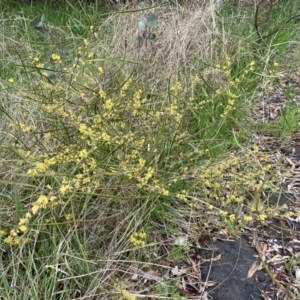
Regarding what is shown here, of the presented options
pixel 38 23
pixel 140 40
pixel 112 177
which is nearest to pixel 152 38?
pixel 140 40

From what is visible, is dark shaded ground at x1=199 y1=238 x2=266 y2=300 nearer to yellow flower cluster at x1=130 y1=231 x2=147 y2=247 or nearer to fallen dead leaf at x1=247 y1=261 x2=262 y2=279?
fallen dead leaf at x1=247 y1=261 x2=262 y2=279

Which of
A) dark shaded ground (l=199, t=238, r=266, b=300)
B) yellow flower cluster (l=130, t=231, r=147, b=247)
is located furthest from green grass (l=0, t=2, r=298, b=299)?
dark shaded ground (l=199, t=238, r=266, b=300)

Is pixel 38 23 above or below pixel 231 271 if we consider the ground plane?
above

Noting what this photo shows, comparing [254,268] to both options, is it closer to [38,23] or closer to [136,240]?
[136,240]

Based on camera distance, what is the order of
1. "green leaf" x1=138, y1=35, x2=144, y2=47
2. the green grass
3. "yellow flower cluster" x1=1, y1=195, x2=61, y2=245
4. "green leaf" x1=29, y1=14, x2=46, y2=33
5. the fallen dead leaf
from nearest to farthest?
"yellow flower cluster" x1=1, y1=195, x2=61, y2=245 < the green grass < the fallen dead leaf < "green leaf" x1=29, y1=14, x2=46, y2=33 < "green leaf" x1=138, y1=35, x2=144, y2=47

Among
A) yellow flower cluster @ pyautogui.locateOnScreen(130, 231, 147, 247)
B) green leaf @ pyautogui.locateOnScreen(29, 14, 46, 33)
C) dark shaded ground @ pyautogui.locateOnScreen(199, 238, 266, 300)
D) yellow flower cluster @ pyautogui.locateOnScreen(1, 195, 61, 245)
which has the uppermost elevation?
green leaf @ pyautogui.locateOnScreen(29, 14, 46, 33)

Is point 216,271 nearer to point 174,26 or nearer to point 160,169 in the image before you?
point 160,169

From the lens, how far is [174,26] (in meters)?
3.09

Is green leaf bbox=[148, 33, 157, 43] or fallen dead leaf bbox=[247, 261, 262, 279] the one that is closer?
fallen dead leaf bbox=[247, 261, 262, 279]

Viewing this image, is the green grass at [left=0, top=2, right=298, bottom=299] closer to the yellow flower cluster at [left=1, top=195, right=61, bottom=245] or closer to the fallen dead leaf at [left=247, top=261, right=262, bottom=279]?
the yellow flower cluster at [left=1, top=195, right=61, bottom=245]

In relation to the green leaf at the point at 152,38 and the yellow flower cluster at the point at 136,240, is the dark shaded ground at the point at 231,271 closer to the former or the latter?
the yellow flower cluster at the point at 136,240

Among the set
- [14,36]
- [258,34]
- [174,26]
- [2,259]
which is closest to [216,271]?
[2,259]

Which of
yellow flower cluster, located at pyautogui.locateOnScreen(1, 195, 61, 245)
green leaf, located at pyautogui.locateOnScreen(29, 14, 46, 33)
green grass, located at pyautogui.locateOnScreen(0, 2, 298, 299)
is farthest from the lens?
green leaf, located at pyautogui.locateOnScreen(29, 14, 46, 33)

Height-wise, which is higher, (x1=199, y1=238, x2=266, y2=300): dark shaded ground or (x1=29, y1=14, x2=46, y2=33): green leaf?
(x1=29, y1=14, x2=46, y2=33): green leaf
